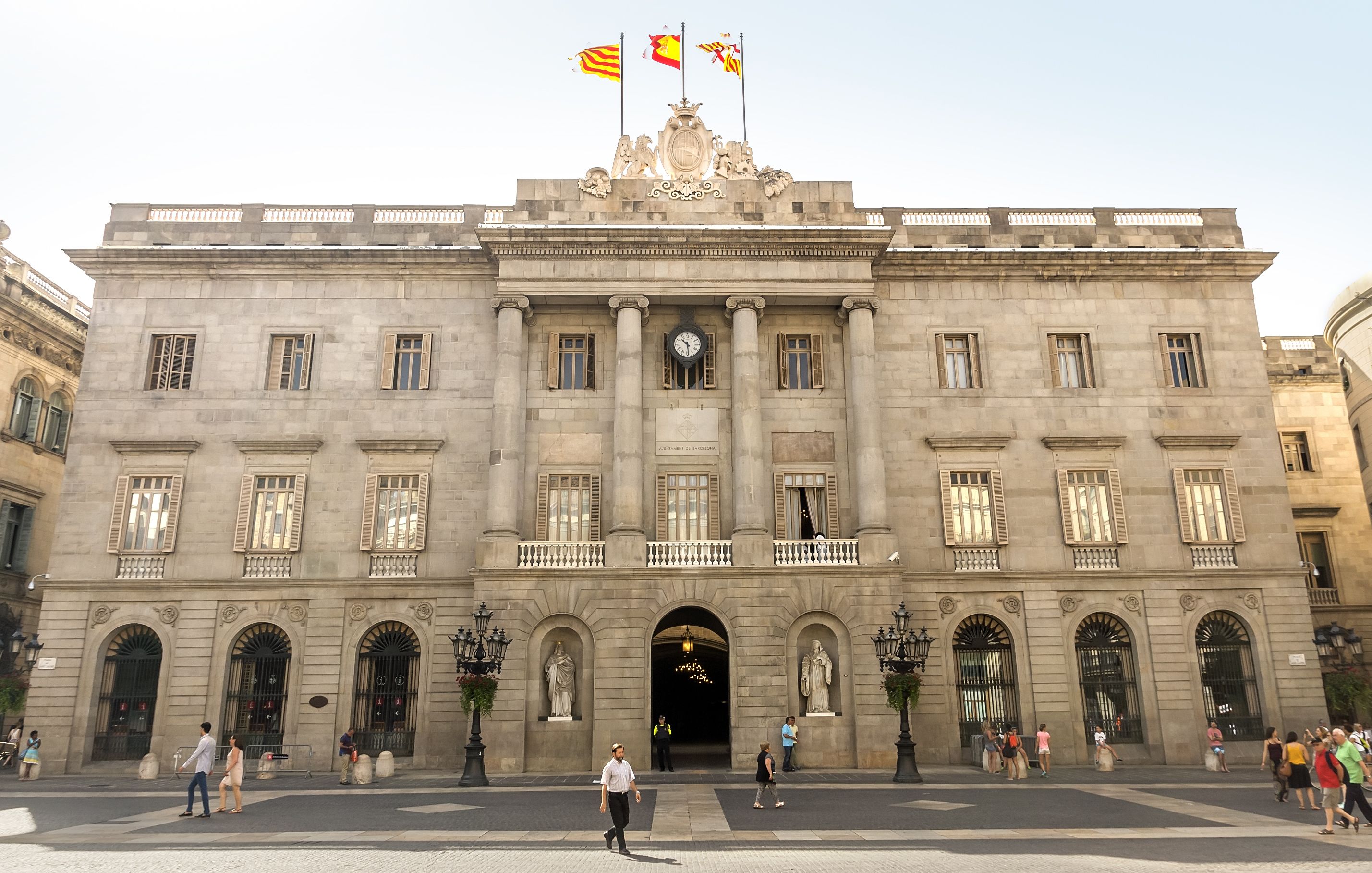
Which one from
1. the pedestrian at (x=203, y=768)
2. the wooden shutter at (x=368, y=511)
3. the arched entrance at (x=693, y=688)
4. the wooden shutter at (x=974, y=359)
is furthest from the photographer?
the arched entrance at (x=693, y=688)

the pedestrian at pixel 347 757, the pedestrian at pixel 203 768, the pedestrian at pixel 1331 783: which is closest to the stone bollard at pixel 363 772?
the pedestrian at pixel 347 757

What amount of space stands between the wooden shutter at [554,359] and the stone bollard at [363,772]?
1308cm

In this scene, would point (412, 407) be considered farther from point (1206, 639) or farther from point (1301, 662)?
point (1301, 662)

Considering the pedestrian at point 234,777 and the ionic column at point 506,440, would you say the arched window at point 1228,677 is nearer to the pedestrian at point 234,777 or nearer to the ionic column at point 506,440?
the ionic column at point 506,440

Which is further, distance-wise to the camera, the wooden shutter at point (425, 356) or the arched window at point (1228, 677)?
the wooden shutter at point (425, 356)

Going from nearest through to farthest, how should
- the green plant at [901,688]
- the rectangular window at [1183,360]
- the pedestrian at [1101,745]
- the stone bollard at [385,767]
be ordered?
the green plant at [901,688] < the stone bollard at [385,767] < the pedestrian at [1101,745] < the rectangular window at [1183,360]

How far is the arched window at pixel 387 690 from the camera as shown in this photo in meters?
29.8

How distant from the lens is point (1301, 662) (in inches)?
1205

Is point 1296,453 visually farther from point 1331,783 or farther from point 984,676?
point 1331,783

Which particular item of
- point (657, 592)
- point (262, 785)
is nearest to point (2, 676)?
point (262, 785)

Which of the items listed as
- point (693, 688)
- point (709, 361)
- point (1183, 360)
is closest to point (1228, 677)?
point (1183, 360)

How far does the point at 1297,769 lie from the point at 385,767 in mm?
22996

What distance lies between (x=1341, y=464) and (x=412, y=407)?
3959cm

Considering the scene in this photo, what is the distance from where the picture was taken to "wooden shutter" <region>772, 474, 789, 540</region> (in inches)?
1223
